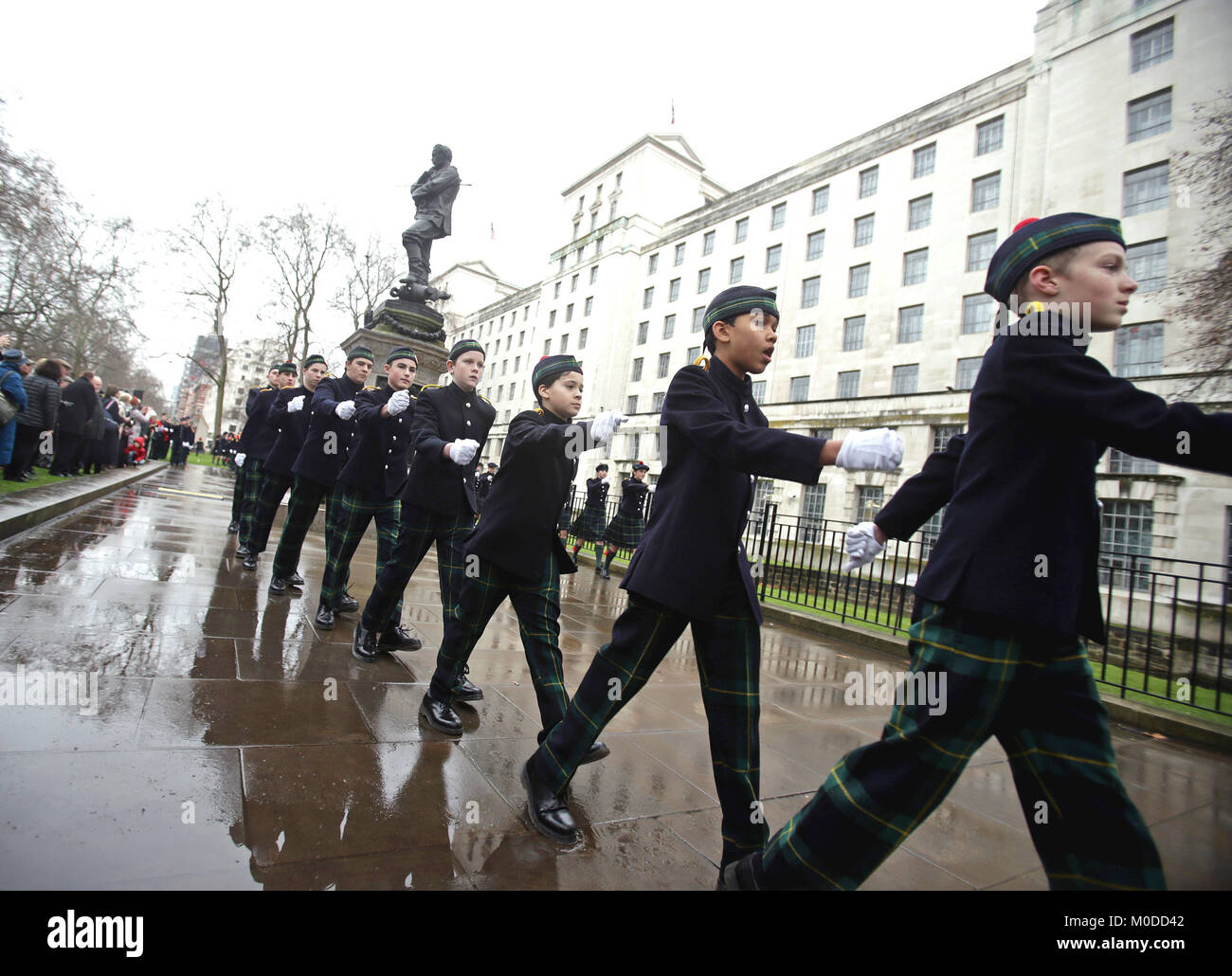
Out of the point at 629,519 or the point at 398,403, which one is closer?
the point at 398,403

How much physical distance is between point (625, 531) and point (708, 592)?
30.0ft

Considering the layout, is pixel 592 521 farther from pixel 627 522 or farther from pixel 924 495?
pixel 924 495

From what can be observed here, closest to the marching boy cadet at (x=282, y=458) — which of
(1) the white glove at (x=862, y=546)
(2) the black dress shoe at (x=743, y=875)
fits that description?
(2) the black dress shoe at (x=743, y=875)

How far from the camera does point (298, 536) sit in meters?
5.37

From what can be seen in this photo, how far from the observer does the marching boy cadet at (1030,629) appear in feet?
4.73

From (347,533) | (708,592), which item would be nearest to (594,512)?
(347,533)

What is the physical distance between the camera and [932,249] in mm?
27750

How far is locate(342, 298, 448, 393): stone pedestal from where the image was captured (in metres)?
10.4

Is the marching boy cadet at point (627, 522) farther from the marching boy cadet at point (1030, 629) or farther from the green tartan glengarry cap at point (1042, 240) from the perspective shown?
the marching boy cadet at point (1030, 629)

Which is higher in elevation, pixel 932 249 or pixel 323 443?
pixel 932 249
